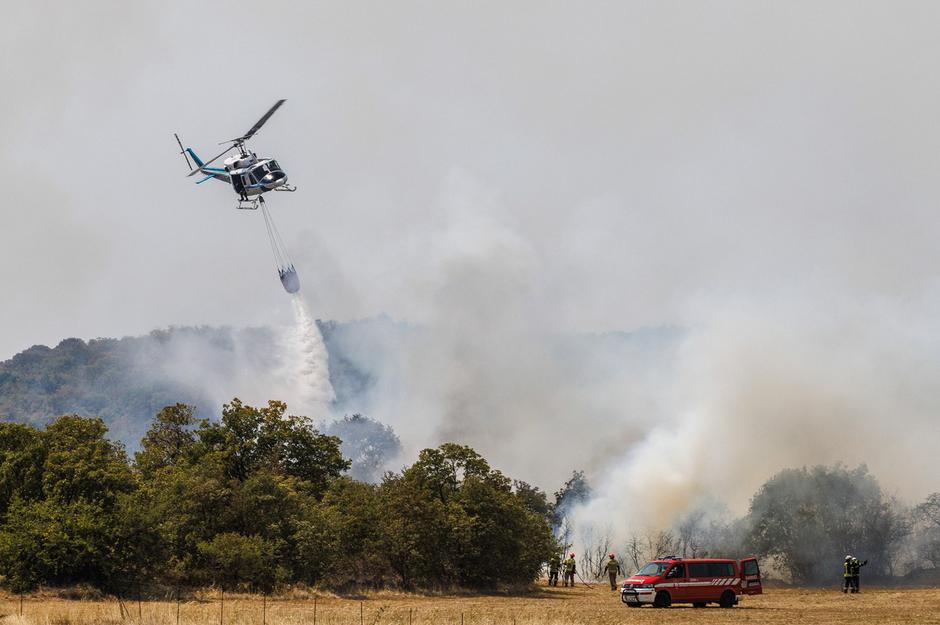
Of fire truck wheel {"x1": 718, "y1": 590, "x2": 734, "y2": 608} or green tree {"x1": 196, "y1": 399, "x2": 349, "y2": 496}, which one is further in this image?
green tree {"x1": 196, "y1": 399, "x2": 349, "y2": 496}

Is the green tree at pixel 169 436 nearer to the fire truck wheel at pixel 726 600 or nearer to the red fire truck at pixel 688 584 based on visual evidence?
the red fire truck at pixel 688 584

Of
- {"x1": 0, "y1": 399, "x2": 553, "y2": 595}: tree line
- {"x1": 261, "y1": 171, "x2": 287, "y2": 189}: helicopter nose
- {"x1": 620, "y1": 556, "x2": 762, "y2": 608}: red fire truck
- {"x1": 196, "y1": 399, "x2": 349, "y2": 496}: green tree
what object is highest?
{"x1": 261, "y1": 171, "x2": 287, "y2": 189}: helicopter nose

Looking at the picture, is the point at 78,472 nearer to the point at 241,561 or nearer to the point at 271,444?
the point at 241,561

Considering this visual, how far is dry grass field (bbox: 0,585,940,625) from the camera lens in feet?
129

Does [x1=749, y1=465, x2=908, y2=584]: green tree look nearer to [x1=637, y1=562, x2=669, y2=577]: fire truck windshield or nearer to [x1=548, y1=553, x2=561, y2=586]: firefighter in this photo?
[x1=548, y1=553, x2=561, y2=586]: firefighter

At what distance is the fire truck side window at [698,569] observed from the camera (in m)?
48.7

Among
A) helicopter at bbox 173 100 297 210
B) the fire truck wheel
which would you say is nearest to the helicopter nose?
helicopter at bbox 173 100 297 210

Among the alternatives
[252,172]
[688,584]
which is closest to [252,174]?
[252,172]

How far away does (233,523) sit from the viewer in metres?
61.7

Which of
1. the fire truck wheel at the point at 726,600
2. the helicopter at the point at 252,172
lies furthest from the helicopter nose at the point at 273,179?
the fire truck wheel at the point at 726,600

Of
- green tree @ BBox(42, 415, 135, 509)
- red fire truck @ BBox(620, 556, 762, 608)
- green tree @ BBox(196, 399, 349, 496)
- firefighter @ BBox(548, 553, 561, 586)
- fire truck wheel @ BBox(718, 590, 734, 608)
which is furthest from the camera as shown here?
green tree @ BBox(196, 399, 349, 496)

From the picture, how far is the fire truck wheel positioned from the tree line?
19055 mm

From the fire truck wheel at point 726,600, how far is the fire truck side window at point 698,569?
132 centimetres

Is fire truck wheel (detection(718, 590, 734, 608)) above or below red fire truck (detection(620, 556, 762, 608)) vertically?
Answer: below
